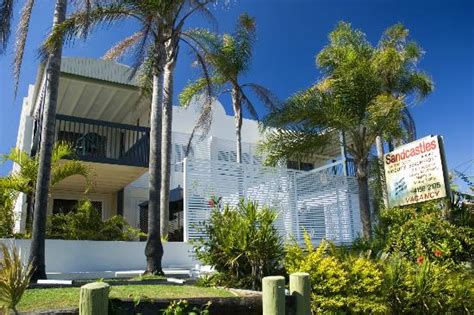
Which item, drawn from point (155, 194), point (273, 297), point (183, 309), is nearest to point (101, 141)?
point (155, 194)

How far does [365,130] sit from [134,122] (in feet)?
32.7

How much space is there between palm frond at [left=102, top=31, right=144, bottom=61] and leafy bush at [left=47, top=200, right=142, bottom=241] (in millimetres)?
4618

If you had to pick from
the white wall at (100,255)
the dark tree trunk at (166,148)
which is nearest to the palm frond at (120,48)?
the dark tree trunk at (166,148)

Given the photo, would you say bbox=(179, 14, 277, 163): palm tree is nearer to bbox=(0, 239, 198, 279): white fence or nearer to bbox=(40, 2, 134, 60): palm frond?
bbox=(0, 239, 198, 279): white fence

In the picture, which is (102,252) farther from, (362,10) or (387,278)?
(362,10)

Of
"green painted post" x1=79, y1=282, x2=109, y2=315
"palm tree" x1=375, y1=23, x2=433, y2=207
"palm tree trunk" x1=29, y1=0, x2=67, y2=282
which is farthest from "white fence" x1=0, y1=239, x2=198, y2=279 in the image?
"palm tree" x1=375, y1=23, x2=433, y2=207

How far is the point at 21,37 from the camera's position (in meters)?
9.95

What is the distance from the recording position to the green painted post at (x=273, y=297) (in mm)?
4828

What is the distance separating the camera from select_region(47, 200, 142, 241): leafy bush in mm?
12125

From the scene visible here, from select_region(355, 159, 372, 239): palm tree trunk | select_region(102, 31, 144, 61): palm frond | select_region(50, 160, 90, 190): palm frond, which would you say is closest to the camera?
select_region(50, 160, 90, 190): palm frond

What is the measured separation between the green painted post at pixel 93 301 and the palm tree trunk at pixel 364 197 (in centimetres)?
1019

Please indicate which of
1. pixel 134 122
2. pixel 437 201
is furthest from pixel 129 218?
pixel 437 201

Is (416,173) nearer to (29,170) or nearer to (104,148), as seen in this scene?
(104,148)

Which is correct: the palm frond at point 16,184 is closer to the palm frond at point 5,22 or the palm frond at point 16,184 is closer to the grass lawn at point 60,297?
the palm frond at point 5,22
